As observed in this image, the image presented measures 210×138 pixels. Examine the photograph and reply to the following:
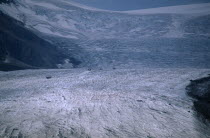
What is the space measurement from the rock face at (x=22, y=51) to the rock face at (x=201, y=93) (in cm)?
723

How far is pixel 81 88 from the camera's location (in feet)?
20.1

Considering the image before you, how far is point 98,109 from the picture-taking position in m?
4.36

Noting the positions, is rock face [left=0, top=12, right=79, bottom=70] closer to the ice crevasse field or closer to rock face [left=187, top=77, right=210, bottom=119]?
the ice crevasse field

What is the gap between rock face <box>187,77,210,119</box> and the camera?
4.34m

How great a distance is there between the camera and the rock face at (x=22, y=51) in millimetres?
10008

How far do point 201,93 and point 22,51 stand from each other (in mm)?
9356

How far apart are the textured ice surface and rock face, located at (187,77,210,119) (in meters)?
0.20

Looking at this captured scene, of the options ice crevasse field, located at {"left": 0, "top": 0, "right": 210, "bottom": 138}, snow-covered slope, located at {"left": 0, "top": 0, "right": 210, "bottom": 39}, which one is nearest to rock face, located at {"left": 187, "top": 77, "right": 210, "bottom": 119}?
ice crevasse field, located at {"left": 0, "top": 0, "right": 210, "bottom": 138}

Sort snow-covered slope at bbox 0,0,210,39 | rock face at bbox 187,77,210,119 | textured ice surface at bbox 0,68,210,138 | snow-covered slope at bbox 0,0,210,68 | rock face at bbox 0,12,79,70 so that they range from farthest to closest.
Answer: snow-covered slope at bbox 0,0,210,39 → snow-covered slope at bbox 0,0,210,68 → rock face at bbox 0,12,79,70 → rock face at bbox 187,77,210,119 → textured ice surface at bbox 0,68,210,138

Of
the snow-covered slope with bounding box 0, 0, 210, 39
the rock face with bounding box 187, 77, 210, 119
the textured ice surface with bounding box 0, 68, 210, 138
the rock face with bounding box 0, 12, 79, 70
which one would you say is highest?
the snow-covered slope with bounding box 0, 0, 210, 39

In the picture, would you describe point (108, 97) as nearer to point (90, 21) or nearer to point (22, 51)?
point (22, 51)

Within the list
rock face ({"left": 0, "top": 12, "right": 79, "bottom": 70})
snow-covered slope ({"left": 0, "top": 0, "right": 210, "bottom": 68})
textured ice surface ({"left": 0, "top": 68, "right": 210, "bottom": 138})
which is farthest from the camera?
snow-covered slope ({"left": 0, "top": 0, "right": 210, "bottom": 68})

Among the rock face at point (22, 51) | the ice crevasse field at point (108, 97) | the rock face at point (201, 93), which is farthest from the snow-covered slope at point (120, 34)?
the rock face at point (201, 93)

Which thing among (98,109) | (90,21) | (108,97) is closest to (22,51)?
(108,97)
